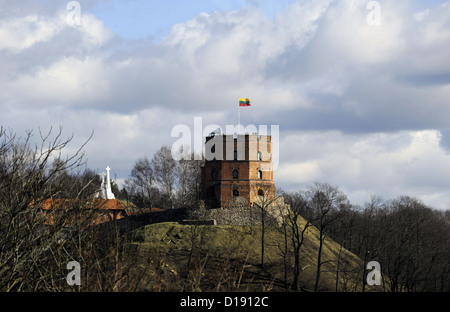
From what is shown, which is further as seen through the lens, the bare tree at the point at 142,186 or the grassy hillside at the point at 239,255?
the bare tree at the point at 142,186

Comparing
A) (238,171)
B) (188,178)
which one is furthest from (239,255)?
(188,178)

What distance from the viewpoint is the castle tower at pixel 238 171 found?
58500 mm

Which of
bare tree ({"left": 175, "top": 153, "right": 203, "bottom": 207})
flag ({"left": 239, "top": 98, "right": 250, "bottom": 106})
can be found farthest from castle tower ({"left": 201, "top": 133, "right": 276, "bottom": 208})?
bare tree ({"left": 175, "top": 153, "right": 203, "bottom": 207})

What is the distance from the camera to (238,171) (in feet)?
193

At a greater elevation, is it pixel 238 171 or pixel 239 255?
pixel 238 171

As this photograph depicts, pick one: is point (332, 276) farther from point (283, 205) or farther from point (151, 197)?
point (151, 197)

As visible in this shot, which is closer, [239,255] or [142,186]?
[239,255]

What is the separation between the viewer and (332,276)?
48938 millimetres

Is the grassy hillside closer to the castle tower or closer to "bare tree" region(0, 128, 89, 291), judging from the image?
the castle tower

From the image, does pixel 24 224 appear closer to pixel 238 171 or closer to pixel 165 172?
pixel 238 171

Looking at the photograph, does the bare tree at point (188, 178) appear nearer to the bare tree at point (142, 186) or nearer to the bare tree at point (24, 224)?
the bare tree at point (142, 186)

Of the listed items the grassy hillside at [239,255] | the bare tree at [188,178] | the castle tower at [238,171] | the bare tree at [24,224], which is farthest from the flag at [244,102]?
the bare tree at [24,224]

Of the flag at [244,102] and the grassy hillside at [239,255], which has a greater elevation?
the flag at [244,102]
